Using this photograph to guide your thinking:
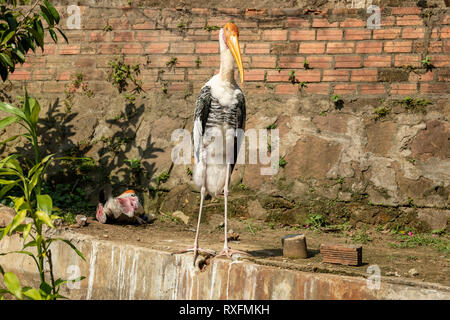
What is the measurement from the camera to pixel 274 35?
213 inches

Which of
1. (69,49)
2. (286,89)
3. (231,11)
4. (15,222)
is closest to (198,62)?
(231,11)

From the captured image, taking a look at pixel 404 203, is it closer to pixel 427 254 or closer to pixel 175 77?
pixel 427 254

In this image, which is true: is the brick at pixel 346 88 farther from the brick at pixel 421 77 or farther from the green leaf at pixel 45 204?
the green leaf at pixel 45 204

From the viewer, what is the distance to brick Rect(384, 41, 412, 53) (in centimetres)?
507

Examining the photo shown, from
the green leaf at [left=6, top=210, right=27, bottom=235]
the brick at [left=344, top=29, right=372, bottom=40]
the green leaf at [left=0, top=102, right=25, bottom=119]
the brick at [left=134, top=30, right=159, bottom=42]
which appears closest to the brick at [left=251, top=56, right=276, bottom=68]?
the brick at [left=344, top=29, right=372, bottom=40]

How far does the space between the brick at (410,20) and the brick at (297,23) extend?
935 mm

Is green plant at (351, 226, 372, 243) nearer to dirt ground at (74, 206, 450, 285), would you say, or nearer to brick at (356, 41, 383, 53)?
dirt ground at (74, 206, 450, 285)

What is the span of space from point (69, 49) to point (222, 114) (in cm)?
296

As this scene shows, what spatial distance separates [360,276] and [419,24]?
10.3 feet

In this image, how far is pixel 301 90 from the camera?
209 inches

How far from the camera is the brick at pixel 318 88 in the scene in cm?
525

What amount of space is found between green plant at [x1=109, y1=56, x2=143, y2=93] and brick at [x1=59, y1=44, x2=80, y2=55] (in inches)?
19.1

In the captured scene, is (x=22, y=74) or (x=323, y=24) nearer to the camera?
(x=323, y=24)

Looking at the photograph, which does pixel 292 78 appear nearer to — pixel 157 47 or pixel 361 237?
pixel 157 47
